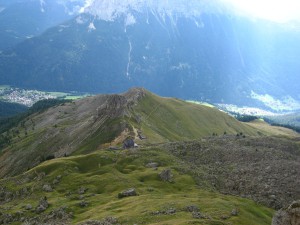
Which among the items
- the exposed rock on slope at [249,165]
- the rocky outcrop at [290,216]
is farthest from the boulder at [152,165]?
the rocky outcrop at [290,216]

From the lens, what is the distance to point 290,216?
59812 mm

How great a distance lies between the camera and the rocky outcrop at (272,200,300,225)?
58812 millimetres

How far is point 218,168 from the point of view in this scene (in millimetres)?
123812

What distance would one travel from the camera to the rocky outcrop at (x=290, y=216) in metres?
58.8

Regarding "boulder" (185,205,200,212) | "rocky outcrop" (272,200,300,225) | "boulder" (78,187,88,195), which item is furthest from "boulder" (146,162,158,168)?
"rocky outcrop" (272,200,300,225)

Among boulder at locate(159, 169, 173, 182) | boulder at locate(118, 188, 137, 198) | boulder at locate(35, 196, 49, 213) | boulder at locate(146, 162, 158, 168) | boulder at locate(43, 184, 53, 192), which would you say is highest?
boulder at locate(146, 162, 158, 168)

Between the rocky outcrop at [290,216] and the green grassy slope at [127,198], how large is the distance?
14.5 metres

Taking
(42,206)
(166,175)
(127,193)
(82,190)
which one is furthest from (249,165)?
(42,206)

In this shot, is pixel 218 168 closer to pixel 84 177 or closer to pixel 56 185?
pixel 84 177

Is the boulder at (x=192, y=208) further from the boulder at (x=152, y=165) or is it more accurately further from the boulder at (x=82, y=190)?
the boulder at (x=152, y=165)

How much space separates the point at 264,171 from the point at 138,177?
35108mm

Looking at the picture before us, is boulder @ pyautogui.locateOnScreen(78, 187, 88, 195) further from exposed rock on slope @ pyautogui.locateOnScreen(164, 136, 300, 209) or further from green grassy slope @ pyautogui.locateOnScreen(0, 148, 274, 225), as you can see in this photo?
exposed rock on slope @ pyautogui.locateOnScreen(164, 136, 300, 209)

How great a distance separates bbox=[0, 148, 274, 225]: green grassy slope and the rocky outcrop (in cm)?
1448

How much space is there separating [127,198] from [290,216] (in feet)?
158
